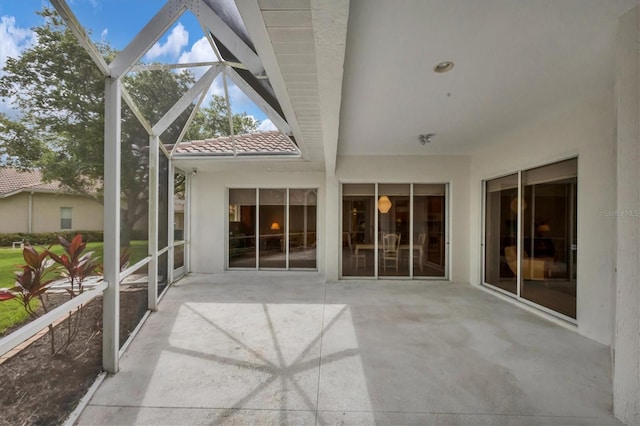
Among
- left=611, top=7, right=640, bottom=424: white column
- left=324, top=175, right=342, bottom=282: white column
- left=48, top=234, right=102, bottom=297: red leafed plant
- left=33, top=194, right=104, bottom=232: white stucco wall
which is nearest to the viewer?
left=33, top=194, right=104, bottom=232: white stucco wall

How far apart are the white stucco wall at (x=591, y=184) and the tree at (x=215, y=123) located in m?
4.78

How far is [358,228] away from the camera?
646 cm

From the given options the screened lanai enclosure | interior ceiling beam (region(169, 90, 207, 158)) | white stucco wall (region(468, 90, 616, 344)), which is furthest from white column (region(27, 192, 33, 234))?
white stucco wall (region(468, 90, 616, 344))

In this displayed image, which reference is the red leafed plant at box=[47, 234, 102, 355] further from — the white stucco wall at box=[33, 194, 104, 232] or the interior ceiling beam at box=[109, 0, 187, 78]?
the interior ceiling beam at box=[109, 0, 187, 78]

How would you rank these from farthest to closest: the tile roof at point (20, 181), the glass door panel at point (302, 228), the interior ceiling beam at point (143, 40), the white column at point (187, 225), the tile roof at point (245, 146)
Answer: the glass door panel at point (302, 228) → the white column at point (187, 225) → the tile roof at point (245, 146) → the interior ceiling beam at point (143, 40) → the tile roof at point (20, 181)

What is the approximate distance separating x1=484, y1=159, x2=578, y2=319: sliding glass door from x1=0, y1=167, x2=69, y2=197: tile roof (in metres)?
5.73

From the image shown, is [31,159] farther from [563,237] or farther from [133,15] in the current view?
[563,237]

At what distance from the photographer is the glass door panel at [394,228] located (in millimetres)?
6332

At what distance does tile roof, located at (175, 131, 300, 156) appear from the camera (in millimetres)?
5461

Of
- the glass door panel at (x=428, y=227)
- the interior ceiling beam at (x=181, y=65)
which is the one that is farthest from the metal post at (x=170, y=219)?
the glass door panel at (x=428, y=227)

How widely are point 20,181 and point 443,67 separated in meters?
3.44

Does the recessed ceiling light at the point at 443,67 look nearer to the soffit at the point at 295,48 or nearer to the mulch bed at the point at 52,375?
the soffit at the point at 295,48

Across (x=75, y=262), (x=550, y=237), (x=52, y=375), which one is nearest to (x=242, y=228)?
(x=75, y=262)

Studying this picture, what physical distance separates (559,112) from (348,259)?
4.68 metres
